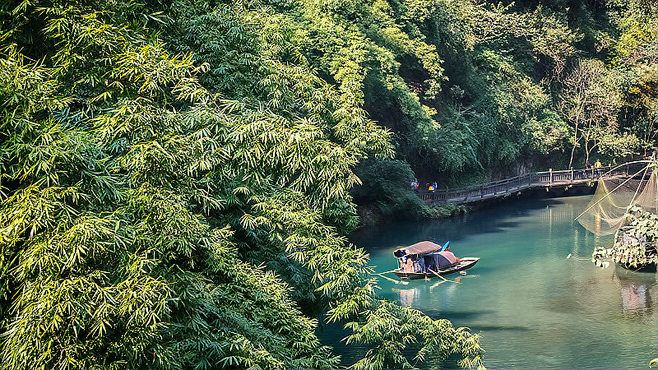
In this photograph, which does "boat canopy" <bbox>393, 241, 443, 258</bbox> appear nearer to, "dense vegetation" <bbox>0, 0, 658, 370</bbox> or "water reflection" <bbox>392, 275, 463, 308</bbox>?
"water reflection" <bbox>392, 275, 463, 308</bbox>

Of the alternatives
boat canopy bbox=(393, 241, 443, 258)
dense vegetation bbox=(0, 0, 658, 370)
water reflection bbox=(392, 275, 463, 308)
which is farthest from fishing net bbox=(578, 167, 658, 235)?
dense vegetation bbox=(0, 0, 658, 370)

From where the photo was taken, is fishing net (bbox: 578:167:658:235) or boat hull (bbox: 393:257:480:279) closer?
fishing net (bbox: 578:167:658:235)

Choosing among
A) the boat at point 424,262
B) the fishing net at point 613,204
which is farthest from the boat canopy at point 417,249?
the fishing net at point 613,204

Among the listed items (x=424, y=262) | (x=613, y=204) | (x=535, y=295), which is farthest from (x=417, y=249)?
(x=613, y=204)

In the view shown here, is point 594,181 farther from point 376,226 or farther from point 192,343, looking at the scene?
point 192,343

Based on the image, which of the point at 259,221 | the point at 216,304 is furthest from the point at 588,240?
the point at 216,304

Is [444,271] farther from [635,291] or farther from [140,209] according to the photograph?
[140,209]
